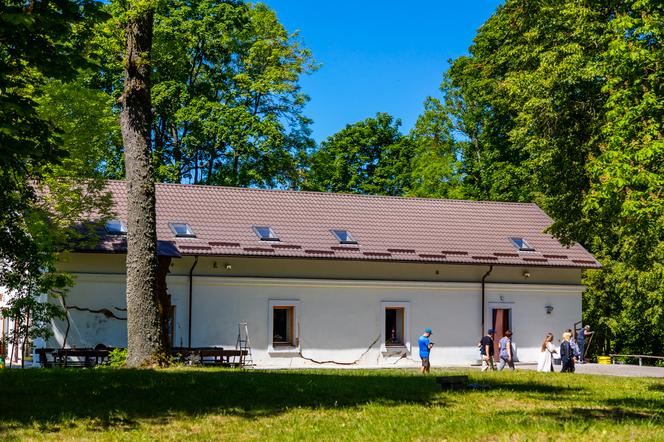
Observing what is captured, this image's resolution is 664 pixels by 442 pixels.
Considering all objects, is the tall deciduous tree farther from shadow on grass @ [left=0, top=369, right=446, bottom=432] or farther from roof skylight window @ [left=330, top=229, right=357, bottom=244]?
roof skylight window @ [left=330, top=229, right=357, bottom=244]

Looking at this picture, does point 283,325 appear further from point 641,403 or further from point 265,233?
point 641,403

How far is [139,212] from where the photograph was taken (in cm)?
2116

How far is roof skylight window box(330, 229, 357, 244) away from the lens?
36375mm

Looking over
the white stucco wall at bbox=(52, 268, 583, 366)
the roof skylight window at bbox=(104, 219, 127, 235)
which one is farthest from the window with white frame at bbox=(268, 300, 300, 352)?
the roof skylight window at bbox=(104, 219, 127, 235)

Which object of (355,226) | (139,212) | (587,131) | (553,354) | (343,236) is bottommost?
(553,354)

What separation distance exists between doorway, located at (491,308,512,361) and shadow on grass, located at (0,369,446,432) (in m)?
19.7

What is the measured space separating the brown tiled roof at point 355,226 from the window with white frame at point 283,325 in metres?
1.93

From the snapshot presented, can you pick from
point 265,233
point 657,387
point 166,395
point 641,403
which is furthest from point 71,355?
point 641,403

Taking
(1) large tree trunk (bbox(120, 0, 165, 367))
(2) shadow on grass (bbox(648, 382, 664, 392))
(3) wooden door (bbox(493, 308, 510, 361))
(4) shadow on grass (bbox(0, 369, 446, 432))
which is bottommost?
(2) shadow on grass (bbox(648, 382, 664, 392))

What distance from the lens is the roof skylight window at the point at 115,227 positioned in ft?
109

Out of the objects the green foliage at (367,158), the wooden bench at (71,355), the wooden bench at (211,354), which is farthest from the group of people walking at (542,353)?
the green foliage at (367,158)

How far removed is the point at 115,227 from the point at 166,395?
19.1 meters

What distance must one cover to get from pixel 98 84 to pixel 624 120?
25869 millimetres

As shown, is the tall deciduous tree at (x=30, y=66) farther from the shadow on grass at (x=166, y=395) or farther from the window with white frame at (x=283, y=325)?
the window with white frame at (x=283, y=325)
